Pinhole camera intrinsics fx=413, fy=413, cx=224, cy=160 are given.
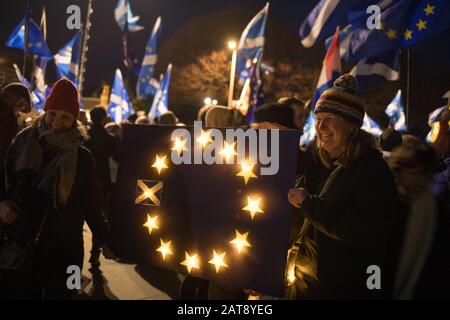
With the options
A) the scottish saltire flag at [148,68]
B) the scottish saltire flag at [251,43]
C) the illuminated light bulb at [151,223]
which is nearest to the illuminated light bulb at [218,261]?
the illuminated light bulb at [151,223]

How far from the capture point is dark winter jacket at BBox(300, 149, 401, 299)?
2090mm

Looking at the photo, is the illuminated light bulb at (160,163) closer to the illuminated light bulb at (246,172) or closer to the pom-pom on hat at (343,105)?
the illuminated light bulb at (246,172)

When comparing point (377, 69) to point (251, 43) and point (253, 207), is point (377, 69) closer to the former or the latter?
point (251, 43)

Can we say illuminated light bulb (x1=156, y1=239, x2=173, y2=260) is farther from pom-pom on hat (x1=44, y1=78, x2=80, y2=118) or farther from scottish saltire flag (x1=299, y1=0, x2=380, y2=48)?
scottish saltire flag (x1=299, y1=0, x2=380, y2=48)

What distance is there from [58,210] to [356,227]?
6.77 feet

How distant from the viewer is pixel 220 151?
2520 millimetres

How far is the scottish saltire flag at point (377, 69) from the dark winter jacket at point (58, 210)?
17.1 feet

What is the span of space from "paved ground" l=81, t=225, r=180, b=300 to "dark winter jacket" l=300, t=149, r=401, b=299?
3.12m

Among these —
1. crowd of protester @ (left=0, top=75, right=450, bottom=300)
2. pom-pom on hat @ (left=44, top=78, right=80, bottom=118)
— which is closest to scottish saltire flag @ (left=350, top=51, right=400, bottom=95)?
crowd of protester @ (left=0, top=75, right=450, bottom=300)

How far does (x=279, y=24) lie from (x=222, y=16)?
17.2ft

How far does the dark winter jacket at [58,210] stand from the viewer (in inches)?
112

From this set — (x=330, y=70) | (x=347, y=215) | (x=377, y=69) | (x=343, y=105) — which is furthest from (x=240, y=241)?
(x=377, y=69)

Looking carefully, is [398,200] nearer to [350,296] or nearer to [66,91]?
[350,296]

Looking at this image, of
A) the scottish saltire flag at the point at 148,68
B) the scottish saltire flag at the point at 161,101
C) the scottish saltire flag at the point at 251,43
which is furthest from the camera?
the scottish saltire flag at the point at 148,68
